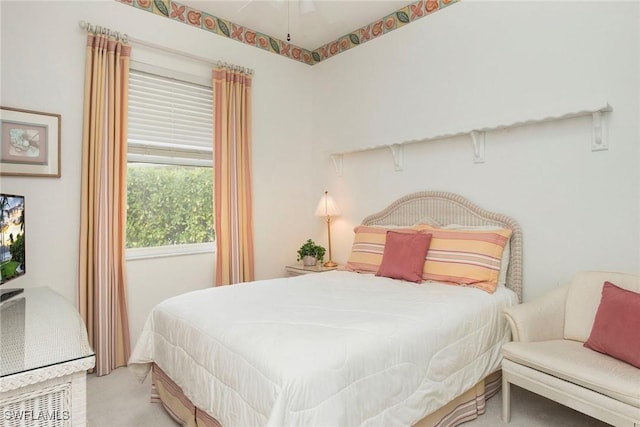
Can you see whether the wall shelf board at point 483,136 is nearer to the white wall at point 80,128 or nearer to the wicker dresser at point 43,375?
the white wall at point 80,128

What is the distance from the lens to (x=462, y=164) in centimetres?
294

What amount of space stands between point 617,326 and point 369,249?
1.70 m

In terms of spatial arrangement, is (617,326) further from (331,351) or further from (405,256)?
(331,351)

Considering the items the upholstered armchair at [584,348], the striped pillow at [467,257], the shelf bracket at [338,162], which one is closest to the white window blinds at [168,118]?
the shelf bracket at [338,162]

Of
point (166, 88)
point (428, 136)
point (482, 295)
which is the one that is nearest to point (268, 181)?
point (166, 88)

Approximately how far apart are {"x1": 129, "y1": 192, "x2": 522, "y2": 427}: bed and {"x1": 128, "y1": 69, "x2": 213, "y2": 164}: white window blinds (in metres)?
1.56

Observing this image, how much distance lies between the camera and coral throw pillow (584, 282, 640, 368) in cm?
169

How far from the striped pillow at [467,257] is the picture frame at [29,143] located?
278 cm

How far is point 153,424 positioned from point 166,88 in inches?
102

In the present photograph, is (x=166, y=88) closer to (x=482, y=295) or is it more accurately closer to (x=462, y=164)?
(x=462, y=164)

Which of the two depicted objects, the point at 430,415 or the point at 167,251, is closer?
the point at 430,415

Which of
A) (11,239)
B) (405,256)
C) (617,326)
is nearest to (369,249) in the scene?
(405,256)

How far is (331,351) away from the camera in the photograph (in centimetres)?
142

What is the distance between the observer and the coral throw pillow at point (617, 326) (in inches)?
66.7
